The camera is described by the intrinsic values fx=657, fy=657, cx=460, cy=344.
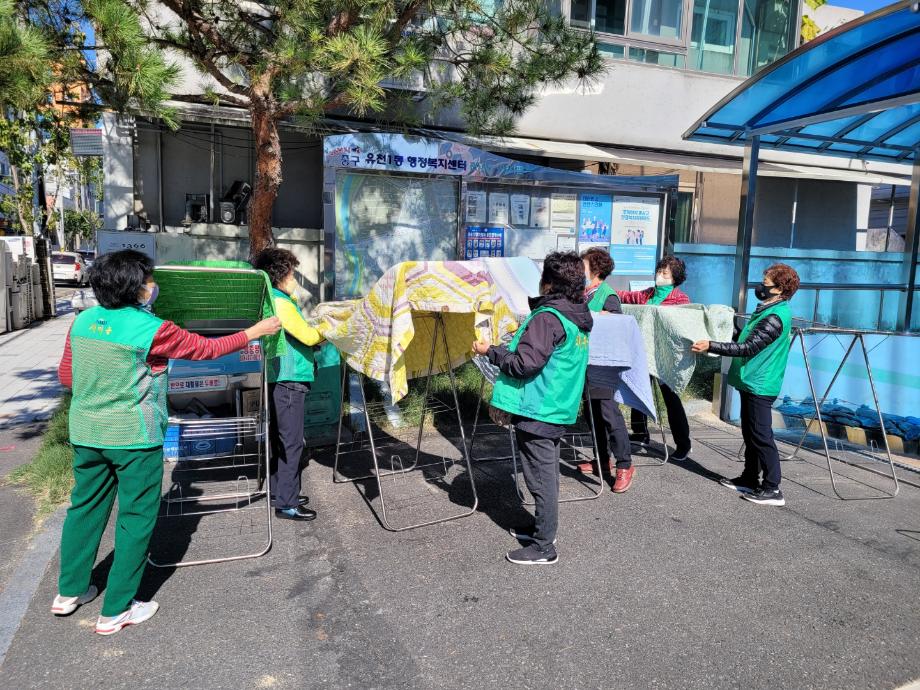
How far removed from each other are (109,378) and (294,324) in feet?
4.43

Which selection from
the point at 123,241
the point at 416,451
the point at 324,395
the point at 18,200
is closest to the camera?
the point at 416,451

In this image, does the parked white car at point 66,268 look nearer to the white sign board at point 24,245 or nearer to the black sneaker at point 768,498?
the white sign board at point 24,245

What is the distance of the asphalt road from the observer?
284cm

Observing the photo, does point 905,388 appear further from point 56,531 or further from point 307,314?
point 56,531

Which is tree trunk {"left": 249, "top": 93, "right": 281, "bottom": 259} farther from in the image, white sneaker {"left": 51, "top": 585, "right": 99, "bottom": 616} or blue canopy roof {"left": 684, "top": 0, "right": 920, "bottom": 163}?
blue canopy roof {"left": 684, "top": 0, "right": 920, "bottom": 163}

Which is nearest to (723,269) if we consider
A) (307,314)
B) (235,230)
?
(307,314)

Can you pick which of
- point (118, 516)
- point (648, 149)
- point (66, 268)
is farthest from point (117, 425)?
point (66, 268)

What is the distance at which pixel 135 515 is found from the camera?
3.10 m

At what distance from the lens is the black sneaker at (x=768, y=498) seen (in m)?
4.92

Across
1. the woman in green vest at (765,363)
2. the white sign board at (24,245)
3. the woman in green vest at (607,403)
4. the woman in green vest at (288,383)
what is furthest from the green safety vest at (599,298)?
the white sign board at (24,245)

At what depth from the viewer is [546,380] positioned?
3.73 meters

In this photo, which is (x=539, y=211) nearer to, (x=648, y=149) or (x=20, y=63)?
(x=648, y=149)

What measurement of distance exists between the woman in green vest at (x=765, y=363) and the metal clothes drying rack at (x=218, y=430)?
3.31 m

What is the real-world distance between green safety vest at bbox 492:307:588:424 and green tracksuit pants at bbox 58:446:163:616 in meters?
1.87
